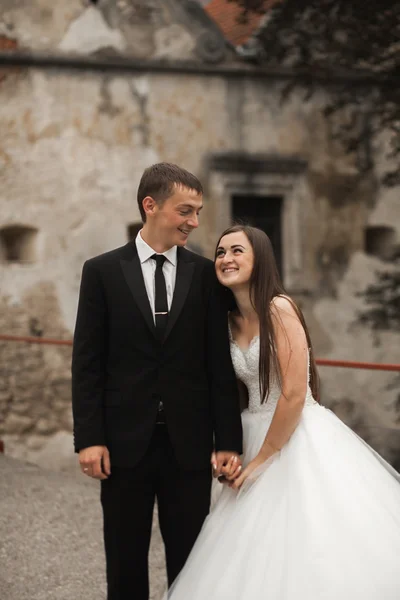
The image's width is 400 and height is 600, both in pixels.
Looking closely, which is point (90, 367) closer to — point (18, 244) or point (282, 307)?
point (282, 307)

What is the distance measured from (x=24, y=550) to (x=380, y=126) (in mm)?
7170

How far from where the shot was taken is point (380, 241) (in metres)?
10.3

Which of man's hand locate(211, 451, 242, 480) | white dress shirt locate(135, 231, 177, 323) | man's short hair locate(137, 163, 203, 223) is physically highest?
man's short hair locate(137, 163, 203, 223)

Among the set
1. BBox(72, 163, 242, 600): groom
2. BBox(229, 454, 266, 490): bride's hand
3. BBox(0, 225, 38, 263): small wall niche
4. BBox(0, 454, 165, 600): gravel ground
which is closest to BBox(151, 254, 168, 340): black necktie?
BBox(72, 163, 242, 600): groom

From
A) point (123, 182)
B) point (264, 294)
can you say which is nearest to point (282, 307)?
point (264, 294)

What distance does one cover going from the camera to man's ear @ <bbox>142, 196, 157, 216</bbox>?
7.68 ft

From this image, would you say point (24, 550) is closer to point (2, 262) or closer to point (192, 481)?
point (192, 481)

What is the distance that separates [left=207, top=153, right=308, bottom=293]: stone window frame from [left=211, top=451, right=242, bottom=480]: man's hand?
7.03m

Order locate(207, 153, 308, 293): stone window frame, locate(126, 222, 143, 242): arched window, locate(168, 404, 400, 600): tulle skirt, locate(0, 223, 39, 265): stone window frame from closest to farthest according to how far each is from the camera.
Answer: locate(168, 404, 400, 600): tulle skirt → locate(0, 223, 39, 265): stone window frame → locate(126, 222, 143, 242): arched window → locate(207, 153, 308, 293): stone window frame

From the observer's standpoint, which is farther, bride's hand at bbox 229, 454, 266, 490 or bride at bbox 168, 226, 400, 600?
bride's hand at bbox 229, 454, 266, 490

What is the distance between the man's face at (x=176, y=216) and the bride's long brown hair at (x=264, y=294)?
6.6 inches

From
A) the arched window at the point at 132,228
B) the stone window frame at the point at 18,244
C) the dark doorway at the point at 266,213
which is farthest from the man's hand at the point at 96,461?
the dark doorway at the point at 266,213

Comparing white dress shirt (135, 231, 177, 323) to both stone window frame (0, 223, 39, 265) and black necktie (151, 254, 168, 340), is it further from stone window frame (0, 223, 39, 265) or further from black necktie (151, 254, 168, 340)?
stone window frame (0, 223, 39, 265)

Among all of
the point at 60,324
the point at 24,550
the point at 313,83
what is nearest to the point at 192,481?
the point at 24,550
